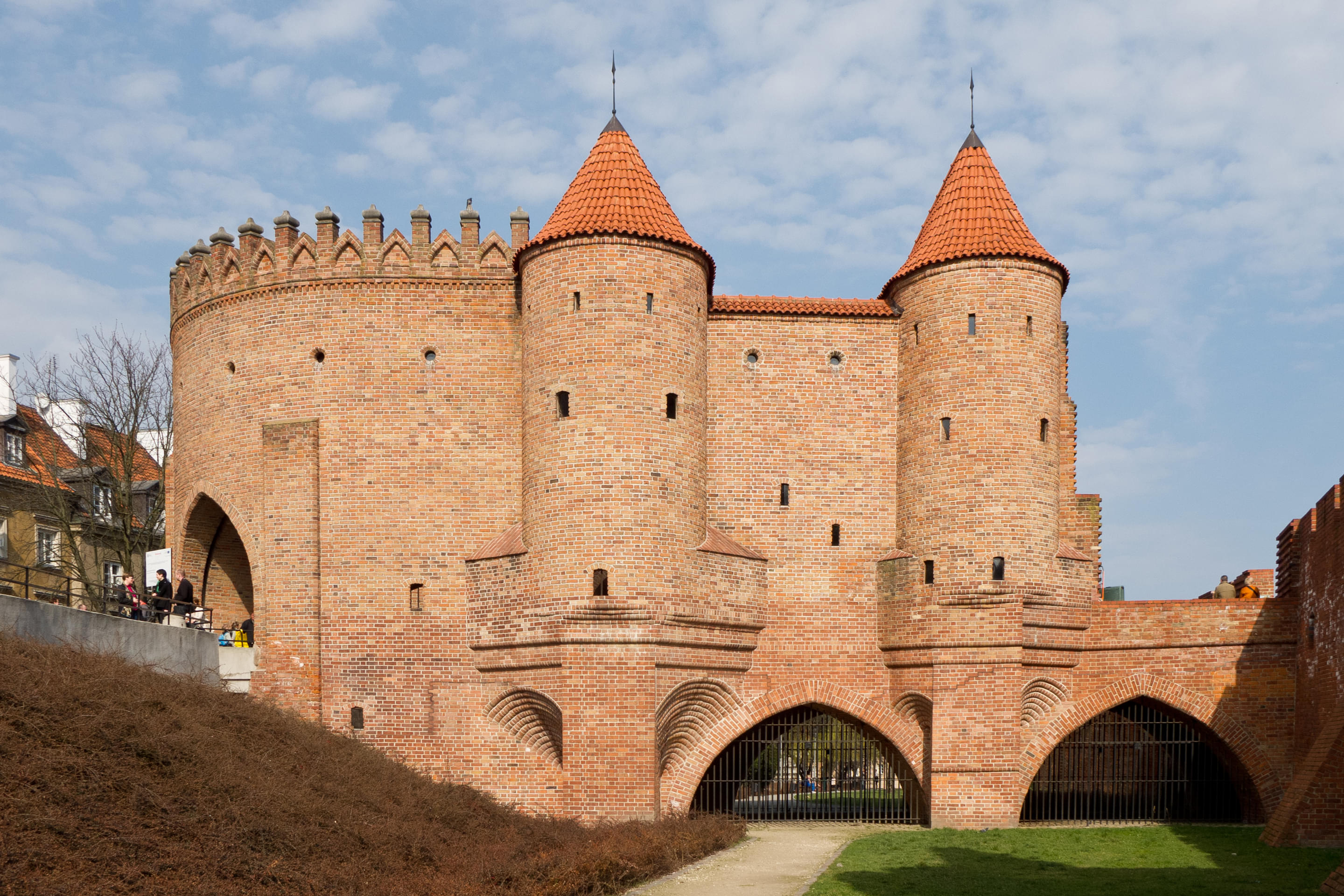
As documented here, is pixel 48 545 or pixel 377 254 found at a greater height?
pixel 377 254

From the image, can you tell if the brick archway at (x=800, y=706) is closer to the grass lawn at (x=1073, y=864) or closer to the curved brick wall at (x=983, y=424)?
the grass lawn at (x=1073, y=864)

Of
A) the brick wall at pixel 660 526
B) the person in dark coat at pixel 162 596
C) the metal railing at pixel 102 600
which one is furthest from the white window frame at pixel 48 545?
the brick wall at pixel 660 526

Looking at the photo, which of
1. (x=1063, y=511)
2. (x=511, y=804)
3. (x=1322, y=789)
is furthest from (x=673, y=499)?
(x=1322, y=789)

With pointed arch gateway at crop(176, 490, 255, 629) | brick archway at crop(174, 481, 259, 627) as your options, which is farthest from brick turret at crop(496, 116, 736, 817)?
pointed arch gateway at crop(176, 490, 255, 629)

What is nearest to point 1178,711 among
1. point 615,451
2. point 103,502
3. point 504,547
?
point 615,451

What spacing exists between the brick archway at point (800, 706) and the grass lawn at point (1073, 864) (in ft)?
5.68

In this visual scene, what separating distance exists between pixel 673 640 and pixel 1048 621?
6.54m

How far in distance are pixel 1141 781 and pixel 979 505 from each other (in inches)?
232

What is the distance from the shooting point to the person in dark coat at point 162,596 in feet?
74.8

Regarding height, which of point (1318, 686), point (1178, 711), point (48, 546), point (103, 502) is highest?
point (103, 502)

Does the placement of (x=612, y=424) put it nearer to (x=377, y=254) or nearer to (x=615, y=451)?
(x=615, y=451)

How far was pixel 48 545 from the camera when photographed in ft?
111

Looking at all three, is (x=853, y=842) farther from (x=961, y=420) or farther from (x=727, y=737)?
(x=961, y=420)

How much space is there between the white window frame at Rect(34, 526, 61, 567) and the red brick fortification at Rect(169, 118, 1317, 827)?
482 inches
